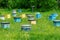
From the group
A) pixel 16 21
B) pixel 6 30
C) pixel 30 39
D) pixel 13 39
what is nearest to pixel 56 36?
pixel 30 39

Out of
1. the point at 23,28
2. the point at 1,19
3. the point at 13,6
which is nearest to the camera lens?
the point at 23,28

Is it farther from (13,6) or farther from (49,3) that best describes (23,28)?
(13,6)

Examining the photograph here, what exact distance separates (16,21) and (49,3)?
29.7 ft

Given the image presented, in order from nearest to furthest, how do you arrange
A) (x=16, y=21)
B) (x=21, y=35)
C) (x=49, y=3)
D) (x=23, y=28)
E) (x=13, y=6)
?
1. (x=21, y=35)
2. (x=23, y=28)
3. (x=16, y=21)
4. (x=49, y=3)
5. (x=13, y=6)

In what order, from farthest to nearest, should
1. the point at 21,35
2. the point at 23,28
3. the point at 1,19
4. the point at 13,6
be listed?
the point at 13,6 → the point at 1,19 → the point at 23,28 → the point at 21,35

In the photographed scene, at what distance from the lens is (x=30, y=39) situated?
258 inches

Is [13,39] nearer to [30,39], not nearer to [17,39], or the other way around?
[17,39]

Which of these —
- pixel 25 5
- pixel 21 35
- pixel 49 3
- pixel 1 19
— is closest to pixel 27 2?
pixel 25 5

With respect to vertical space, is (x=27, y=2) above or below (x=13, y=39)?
below

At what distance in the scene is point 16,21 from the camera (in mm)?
10555

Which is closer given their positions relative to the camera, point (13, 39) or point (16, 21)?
point (13, 39)

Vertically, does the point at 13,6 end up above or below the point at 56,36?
below

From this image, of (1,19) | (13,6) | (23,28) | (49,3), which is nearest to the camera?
(23,28)

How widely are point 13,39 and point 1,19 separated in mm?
4994
